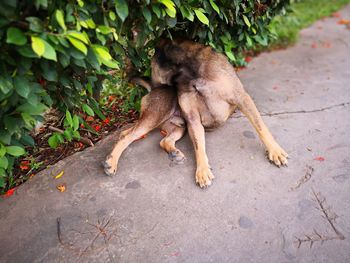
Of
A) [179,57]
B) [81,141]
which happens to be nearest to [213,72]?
[179,57]

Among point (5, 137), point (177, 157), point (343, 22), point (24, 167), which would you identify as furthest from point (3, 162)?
point (343, 22)

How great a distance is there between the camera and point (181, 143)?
3.45m

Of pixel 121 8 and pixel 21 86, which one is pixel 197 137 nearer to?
pixel 121 8

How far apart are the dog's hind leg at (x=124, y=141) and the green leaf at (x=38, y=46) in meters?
1.50

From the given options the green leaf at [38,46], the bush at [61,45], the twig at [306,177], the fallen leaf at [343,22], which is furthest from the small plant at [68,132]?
the fallen leaf at [343,22]

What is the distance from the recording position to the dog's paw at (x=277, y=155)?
9.94 feet

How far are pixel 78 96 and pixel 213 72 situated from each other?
1298 millimetres

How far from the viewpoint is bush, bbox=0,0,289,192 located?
1878 mm

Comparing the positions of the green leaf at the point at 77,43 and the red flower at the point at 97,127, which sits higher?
the green leaf at the point at 77,43

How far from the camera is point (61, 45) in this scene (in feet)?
6.53

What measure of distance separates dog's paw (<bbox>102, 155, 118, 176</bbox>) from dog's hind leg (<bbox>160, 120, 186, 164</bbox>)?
0.53 m

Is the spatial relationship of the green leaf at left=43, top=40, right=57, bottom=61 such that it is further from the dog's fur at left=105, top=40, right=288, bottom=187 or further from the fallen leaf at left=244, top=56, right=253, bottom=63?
the fallen leaf at left=244, top=56, right=253, bottom=63

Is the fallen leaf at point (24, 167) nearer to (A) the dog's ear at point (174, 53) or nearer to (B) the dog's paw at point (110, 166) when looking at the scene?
(B) the dog's paw at point (110, 166)

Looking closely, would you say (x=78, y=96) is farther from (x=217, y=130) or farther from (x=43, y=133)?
(x=217, y=130)
